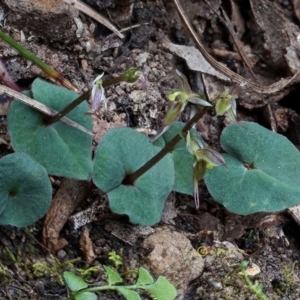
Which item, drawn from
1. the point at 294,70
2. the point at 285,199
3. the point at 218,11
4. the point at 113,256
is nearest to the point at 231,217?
the point at 285,199

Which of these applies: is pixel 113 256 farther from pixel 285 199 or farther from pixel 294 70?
pixel 294 70

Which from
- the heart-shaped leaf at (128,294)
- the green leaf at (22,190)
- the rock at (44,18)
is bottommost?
the heart-shaped leaf at (128,294)

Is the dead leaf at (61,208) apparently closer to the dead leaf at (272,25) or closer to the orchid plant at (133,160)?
the orchid plant at (133,160)

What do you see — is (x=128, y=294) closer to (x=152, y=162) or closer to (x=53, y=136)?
(x=152, y=162)

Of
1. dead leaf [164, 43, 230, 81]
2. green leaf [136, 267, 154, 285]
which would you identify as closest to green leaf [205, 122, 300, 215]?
dead leaf [164, 43, 230, 81]

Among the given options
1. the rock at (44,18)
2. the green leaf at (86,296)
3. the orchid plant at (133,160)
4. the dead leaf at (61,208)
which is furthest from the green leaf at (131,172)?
the rock at (44,18)

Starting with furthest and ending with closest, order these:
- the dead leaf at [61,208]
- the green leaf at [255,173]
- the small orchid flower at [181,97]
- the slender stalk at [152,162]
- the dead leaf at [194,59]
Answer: the dead leaf at [194,59] → the green leaf at [255,173] → the dead leaf at [61,208] → the slender stalk at [152,162] → the small orchid flower at [181,97]

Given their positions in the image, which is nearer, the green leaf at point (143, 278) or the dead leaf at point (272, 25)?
the green leaf at point (143, 278)
